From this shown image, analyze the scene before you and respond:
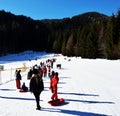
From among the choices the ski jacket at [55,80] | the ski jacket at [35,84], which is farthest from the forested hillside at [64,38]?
the ski jacket at [35,84]

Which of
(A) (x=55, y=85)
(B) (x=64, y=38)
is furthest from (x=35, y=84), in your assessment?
(B) (x=64, y=38)

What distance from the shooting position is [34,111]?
505 inches

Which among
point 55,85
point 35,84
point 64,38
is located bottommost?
point 55,85

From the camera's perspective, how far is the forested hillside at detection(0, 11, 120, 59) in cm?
6172

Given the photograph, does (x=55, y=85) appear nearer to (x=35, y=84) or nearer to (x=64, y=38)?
(x=35, y=84)

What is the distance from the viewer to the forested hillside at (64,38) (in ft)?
202

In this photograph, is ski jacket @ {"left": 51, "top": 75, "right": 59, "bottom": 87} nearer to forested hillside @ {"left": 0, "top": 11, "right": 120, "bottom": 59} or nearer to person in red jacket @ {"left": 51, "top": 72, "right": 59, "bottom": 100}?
person in red jacket @ {"left": 51, "top": 72, "right": 59, "bottom": 100}

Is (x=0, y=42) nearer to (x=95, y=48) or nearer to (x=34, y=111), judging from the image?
(x=95, y=48)

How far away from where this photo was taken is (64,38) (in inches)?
4786

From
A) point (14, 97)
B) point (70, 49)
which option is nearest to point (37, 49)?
point (70, 49)

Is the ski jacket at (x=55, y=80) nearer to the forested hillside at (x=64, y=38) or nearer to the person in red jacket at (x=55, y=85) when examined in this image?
the person in red jacket at (x=55, y=85)

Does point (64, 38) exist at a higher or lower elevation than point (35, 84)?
higher

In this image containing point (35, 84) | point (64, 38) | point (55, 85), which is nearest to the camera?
point (35, 84)

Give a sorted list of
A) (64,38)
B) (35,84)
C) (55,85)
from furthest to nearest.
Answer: (64,38) → (55,85) → (35,84)
